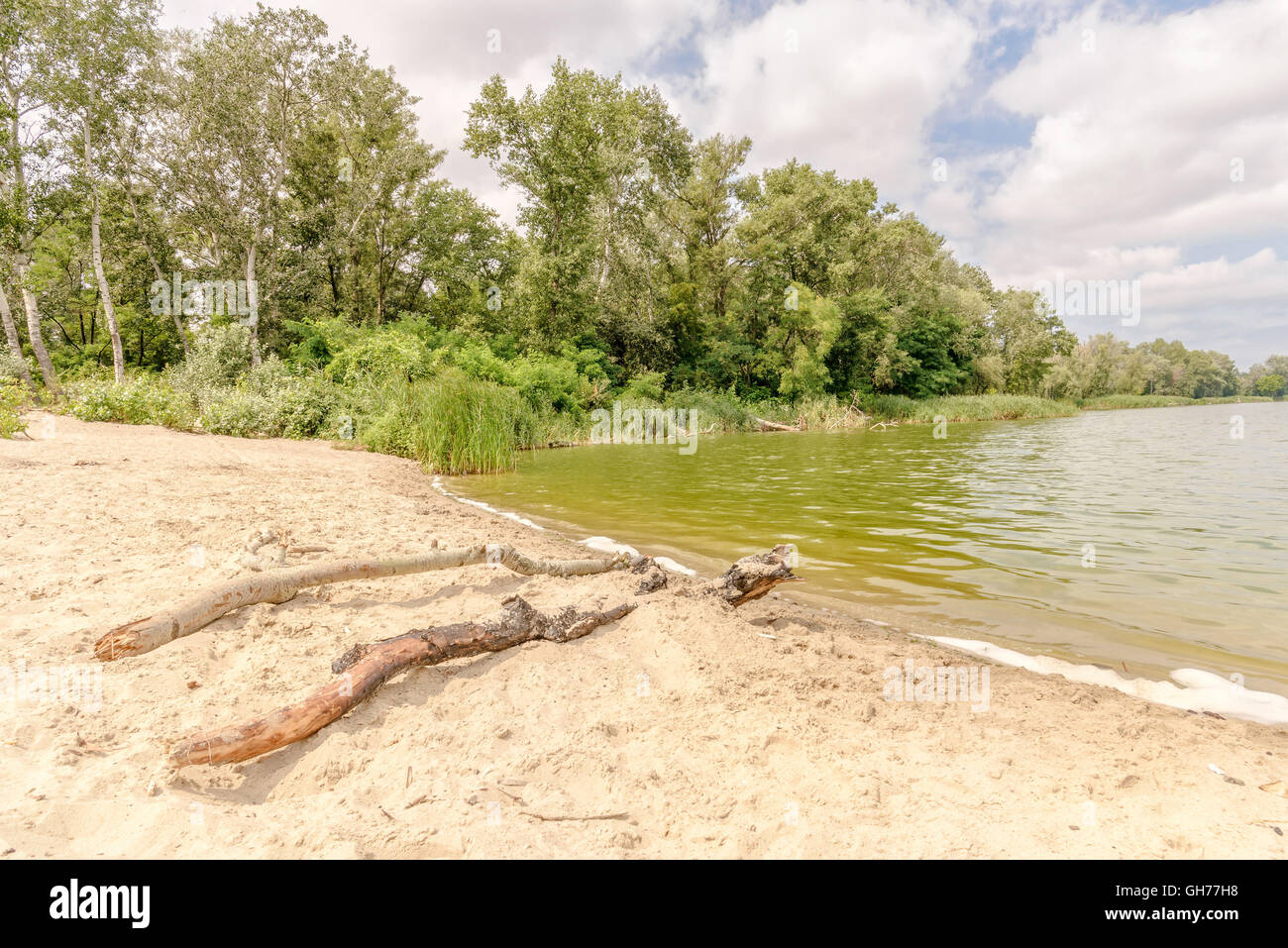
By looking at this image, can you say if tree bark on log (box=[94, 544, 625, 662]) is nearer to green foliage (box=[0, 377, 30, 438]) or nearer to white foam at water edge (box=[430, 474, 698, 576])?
white foam at water edge (box=[430, 474, 698, 576])

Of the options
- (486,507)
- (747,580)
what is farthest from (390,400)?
(747,580)

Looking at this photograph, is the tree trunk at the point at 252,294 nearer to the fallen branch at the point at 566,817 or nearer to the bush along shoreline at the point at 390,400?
the bush along shoreline at the point at 390,400

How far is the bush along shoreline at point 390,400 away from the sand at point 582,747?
35.5ft

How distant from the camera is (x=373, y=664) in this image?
2.75m

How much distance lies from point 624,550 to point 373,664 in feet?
11.4

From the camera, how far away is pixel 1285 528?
7.07m

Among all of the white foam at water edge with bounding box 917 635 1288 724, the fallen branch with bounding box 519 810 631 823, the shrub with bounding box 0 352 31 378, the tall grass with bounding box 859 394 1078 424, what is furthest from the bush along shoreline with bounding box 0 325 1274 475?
the tall grass with bounding box 859 394 1078 424

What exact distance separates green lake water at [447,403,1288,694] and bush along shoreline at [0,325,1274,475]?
1.81 meters

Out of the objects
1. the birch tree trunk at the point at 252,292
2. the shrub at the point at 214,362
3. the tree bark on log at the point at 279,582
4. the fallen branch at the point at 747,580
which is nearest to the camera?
the tree bark on log at the point at 279,582

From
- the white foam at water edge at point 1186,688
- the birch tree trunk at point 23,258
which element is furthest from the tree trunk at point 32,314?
the white foam at water edge at point 1186,688

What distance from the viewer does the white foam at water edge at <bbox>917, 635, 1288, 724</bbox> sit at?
330cm

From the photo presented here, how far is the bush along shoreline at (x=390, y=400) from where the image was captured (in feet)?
49.5

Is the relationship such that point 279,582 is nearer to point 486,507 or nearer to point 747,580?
point 747,580
